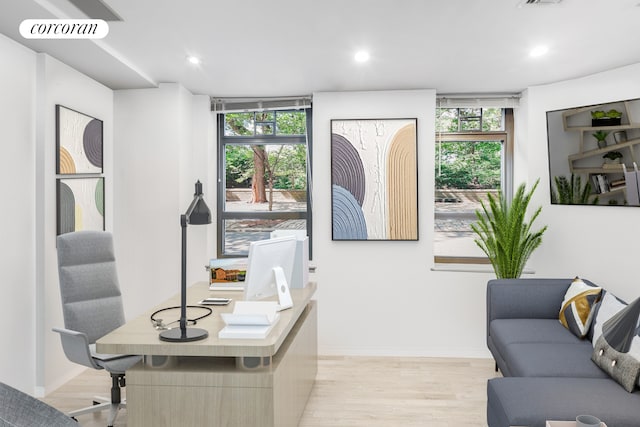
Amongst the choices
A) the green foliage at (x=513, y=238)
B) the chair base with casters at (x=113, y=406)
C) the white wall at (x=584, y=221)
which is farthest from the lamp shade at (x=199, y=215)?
the white wall at (x=584, y=221)

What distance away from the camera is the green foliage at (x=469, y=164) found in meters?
5.12

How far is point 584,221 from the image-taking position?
4.19m

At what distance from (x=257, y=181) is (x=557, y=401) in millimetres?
3538

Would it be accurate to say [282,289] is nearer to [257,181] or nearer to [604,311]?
[604,311]

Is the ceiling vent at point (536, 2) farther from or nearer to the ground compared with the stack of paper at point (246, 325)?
farther from the ground

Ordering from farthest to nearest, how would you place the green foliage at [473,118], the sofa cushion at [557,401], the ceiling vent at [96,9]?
the green foliage at [473,118]
the ceiling vent at [96,9]
the sofa cushion at [557,401]

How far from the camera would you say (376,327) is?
482cm

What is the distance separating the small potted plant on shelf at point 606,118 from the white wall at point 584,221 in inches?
5.9

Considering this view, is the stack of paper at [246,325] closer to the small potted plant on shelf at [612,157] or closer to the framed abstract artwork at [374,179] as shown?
the framed abstract artwork at [374,179]

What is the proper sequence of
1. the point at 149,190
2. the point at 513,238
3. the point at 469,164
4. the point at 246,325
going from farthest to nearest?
the point at 469,164 < the point at 149,190 < the point at 513,238 < the point at 246,325

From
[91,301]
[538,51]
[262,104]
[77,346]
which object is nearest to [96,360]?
[77,346]

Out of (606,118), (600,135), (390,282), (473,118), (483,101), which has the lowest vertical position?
(390,282)

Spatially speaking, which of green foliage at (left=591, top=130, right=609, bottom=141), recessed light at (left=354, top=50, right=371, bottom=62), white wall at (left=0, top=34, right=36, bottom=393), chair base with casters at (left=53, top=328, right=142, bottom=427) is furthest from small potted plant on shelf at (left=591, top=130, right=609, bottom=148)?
white wall at (left=0, top=34, right=36, bottom=393)

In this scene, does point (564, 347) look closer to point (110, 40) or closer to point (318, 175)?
point (318, 175)
